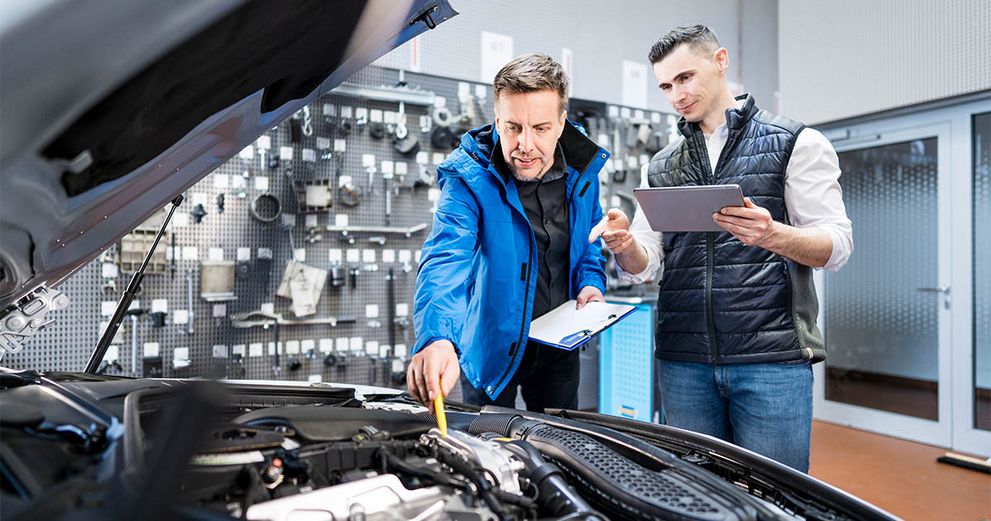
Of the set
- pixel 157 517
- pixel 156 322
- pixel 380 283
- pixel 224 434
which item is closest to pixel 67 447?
pixel 224 434

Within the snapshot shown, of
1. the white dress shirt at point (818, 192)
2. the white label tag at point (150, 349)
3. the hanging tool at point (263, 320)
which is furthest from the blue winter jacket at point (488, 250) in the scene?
the white label tag at point (150, 349)

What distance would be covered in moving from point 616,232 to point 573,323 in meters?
0.29

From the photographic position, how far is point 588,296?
1.86m

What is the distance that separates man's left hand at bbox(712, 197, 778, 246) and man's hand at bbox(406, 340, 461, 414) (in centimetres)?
76

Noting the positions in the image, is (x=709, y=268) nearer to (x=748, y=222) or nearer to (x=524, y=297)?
(x=748, y=222)

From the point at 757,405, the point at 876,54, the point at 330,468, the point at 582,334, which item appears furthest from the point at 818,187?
the point at 876,54

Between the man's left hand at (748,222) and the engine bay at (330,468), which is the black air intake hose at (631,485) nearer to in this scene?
the engine bay at (330,468)

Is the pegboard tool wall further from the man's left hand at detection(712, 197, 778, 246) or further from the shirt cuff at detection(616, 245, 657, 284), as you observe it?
the man's left hand at detection(712, 197, 778, 246)

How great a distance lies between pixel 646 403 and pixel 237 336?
103 inches

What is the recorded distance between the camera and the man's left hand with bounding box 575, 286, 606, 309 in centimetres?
186

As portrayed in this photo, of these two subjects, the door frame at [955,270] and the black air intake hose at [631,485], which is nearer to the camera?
the black air intake hose at [631,485]

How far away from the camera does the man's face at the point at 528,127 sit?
1.67 meters

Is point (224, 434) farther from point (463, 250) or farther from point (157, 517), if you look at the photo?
point (463, 250)

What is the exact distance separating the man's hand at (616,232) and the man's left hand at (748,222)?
0.28 m
